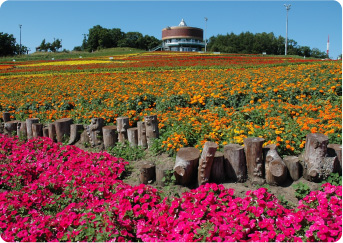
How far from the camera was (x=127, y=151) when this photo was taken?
466 centimetres

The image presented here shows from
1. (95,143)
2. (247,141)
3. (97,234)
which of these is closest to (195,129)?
(247,141)

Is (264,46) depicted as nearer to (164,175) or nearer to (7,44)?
(7,44)

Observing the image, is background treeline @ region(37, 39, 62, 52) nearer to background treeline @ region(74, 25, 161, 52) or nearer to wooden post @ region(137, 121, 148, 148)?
background treeline @ region(74, 25, 161, 52)

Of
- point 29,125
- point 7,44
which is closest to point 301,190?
point 29,125

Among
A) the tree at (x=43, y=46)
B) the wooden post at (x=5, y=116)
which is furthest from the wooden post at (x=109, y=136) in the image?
the tree at (x=43, y=46)

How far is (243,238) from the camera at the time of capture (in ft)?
8.25

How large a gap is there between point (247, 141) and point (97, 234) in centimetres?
196

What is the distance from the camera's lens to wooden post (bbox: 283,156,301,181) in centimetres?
341

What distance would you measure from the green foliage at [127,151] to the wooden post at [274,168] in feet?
6.28

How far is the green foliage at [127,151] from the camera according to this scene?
14.8ft

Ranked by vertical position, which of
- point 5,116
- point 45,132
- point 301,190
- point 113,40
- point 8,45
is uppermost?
point 113,40

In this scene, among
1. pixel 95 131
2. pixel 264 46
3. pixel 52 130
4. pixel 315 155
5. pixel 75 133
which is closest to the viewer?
pixel 315 155

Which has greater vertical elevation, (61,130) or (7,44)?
(7,44)

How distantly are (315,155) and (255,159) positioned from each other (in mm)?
658
